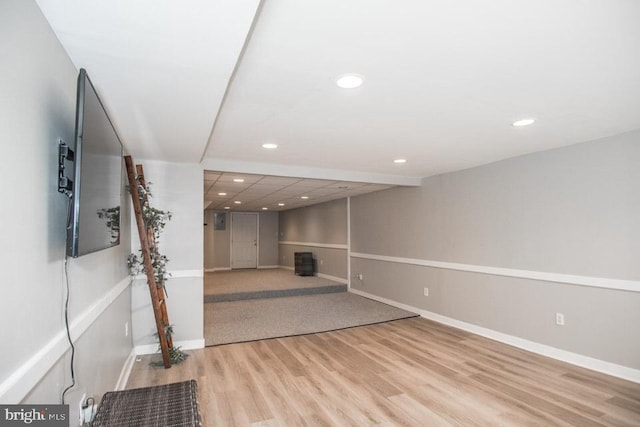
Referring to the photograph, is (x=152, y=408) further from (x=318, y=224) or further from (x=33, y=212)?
(x=318, y=224)

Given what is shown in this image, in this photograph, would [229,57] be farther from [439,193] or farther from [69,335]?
[439,193]

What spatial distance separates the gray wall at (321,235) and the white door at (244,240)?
1.08m

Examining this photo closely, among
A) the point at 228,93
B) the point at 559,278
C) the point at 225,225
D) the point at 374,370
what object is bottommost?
the point at 374,370

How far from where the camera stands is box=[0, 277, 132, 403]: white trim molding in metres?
1.00

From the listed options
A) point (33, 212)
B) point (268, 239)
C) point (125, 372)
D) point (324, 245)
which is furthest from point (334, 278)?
point (33, 212)

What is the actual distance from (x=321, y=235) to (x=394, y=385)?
19.9ft

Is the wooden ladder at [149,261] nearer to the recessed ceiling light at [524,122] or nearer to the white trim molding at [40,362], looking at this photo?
the white trim molding at [40,362]

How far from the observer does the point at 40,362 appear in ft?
3.97

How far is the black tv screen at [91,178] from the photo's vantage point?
4.37 ft

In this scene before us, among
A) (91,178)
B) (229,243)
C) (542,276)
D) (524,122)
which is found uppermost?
(524,122)

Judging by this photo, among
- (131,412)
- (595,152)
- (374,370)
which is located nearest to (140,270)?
(131,412)

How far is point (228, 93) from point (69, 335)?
1583 millimetres

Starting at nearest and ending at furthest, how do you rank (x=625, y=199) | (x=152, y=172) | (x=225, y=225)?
(x=625, y=199) → (x=152, y=172) → (x=225, y=225)

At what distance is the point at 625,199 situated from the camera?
314 centimetres
